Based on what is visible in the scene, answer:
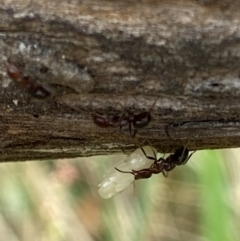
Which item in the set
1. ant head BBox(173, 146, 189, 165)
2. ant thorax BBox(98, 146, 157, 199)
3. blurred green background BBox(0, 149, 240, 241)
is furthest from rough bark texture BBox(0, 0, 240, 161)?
blurred green background BBox(0, 149, 240, 241)

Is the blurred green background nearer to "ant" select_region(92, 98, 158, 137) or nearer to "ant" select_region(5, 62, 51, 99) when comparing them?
"ant" select_region(92, 98, 158, 137)

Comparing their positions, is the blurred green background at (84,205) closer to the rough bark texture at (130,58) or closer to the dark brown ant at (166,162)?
the dark brown ant at (166,162)

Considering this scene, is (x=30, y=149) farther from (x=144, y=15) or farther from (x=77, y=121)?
(x=144, y=15)

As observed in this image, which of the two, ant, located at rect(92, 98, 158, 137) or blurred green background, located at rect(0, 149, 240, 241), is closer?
ant, located at rect(92, 98, 158, 137)

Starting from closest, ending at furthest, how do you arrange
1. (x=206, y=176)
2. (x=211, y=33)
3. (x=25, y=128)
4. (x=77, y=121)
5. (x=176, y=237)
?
(x=211, y=33), (x=77, y=121), (x=25, y=128), (x=206, y=176), (x=176, y=237)

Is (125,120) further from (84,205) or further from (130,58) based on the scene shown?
(84,205)

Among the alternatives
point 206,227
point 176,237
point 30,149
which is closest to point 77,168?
point 176,237
